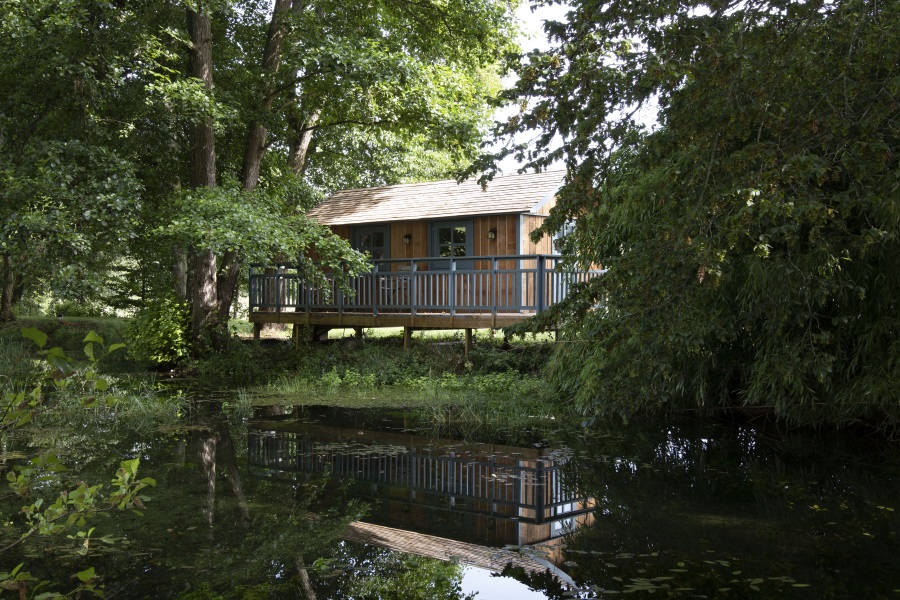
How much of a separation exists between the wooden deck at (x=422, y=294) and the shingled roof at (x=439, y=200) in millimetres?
1145

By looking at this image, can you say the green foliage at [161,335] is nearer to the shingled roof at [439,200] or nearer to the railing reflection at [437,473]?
the shingled roof at [439,200]

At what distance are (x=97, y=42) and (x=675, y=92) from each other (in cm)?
1052

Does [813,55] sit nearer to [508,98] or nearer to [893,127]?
[893,127]

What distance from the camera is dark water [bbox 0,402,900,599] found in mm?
4465

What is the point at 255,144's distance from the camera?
16766mm

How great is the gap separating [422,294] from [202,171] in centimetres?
475

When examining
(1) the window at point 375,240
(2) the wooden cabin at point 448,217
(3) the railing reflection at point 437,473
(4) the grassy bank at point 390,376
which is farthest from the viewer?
(1) the window at point 375,240

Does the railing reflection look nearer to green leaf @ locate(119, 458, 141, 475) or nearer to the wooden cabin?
green leaf @ locate(119, 458, 141, 475)

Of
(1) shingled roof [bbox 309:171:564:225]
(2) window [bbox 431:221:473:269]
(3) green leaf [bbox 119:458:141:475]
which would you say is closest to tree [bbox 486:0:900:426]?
(3) green leaf [bbox 119:458:141:475]

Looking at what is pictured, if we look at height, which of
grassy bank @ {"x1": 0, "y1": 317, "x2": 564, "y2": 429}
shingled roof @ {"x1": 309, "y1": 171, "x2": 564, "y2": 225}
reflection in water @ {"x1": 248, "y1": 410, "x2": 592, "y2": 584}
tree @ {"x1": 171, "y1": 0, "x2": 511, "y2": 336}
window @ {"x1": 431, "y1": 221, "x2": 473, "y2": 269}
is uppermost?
tree @ {"x1": 171, "y1": 0, "x2": 511, "y2": 336}

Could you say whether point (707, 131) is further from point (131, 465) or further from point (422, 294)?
point (422, 294)

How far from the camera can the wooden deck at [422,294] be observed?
45.9 ft

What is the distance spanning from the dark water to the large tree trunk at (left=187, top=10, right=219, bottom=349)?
7166 millimetres

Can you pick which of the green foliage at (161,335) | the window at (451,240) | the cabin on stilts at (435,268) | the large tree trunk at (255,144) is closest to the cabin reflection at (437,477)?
the cabin on stilts at (435,268)
